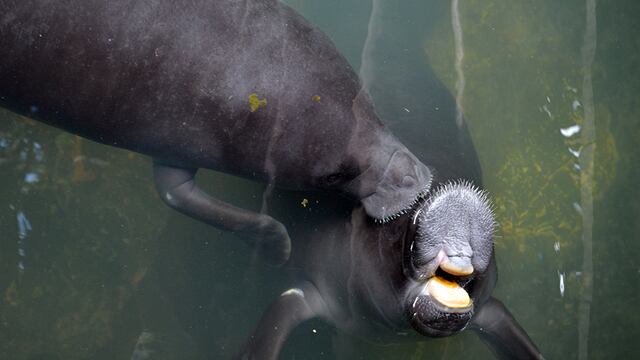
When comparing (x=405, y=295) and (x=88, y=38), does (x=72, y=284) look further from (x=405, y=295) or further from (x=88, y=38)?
(x=405, y=295)

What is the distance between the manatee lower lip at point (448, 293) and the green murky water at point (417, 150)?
4.35ft

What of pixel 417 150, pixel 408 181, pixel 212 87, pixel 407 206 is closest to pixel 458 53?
pixel 417 150

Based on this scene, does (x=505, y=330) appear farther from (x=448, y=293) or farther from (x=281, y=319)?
(x=281, y=319)

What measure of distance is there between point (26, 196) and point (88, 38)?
1.53 metres

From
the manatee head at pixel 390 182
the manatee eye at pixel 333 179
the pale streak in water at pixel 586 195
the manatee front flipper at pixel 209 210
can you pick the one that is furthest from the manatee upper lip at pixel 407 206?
the pale streak in water at pixel 586 195

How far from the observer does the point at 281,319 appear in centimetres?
406

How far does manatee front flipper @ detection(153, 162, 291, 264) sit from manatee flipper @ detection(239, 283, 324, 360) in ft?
1.14

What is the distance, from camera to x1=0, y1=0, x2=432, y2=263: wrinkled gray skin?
11.2ft

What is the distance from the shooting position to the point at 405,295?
10.8ft

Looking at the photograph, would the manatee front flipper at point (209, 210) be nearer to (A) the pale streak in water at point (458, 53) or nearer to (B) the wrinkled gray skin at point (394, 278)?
(B) the wrinkled gray skin at point (394, 278)

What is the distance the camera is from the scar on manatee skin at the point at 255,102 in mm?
3516

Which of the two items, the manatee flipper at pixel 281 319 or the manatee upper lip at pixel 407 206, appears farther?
the manatee flipper at pixel 281 319

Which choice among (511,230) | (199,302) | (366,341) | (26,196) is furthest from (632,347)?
(26,196)

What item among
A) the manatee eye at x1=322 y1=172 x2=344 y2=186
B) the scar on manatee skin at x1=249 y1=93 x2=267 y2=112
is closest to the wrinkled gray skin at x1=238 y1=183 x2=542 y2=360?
the manatee eye at x1=322 y1=172 x2=344 y2=186
